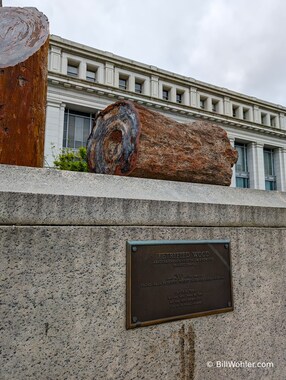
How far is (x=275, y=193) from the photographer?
3180 mm

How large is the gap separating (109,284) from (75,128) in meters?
25.7

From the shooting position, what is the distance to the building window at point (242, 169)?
3306cm

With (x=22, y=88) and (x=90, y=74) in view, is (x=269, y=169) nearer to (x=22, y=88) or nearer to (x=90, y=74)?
(x=90, y=74)

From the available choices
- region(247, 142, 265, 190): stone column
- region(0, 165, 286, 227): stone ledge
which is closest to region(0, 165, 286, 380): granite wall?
region(0, 165, 286, 227): stone ledge

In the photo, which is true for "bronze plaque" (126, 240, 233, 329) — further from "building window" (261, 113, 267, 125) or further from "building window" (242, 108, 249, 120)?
"building window" (261, 113, 267, 125)

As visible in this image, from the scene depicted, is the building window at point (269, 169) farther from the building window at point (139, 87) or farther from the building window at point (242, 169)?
the building window at point (139, 87)

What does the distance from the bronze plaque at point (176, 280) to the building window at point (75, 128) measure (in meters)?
24.3

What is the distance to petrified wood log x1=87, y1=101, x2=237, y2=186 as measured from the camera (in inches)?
100.0

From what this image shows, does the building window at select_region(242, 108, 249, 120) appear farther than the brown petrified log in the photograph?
Yes

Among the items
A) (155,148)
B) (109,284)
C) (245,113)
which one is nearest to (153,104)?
(245,113)

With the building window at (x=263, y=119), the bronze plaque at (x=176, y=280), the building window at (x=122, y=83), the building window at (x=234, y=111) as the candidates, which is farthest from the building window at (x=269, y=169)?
the bronze plaque at (x=176, y=280)

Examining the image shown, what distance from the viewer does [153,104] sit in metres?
27.7

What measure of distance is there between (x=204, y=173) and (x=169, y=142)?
50 centimetres

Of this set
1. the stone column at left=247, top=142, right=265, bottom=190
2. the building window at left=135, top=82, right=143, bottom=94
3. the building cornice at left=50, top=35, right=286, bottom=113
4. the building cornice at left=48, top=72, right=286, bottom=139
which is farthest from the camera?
the stone column at left=247, top=142, right=265, bottom=190
